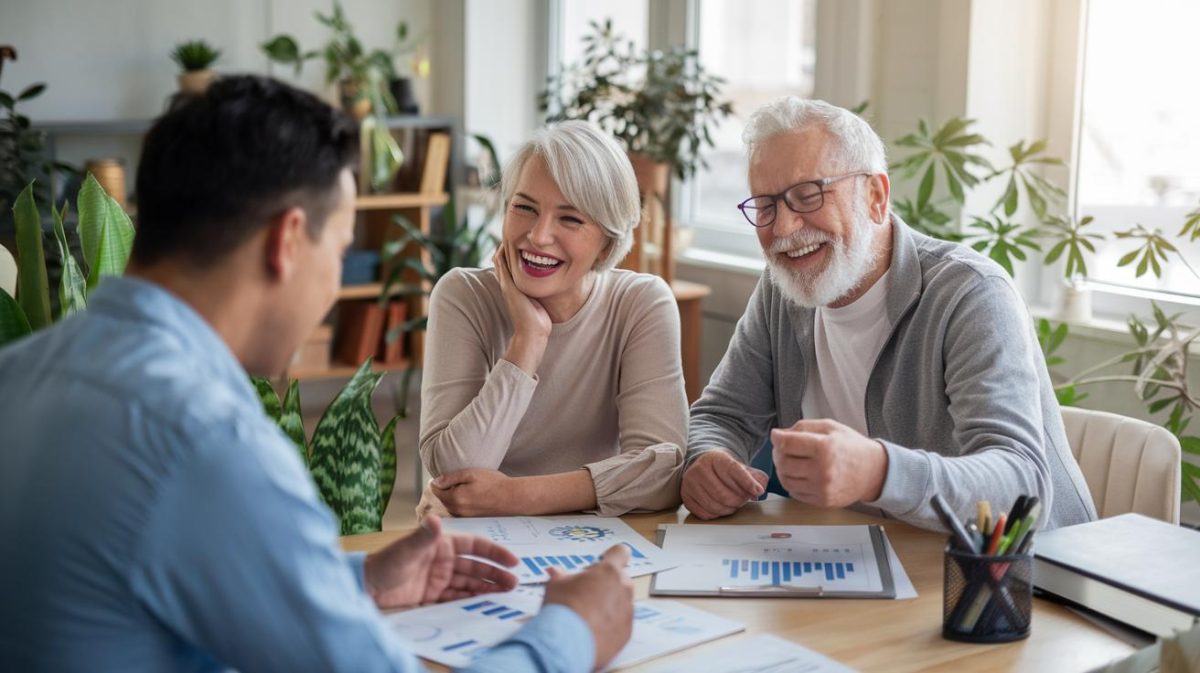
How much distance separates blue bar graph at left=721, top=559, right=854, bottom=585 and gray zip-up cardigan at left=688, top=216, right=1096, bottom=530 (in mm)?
104

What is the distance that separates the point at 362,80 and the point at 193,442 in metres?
4.37

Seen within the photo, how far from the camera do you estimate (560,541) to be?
68.7 inches

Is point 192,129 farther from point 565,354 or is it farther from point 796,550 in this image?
point 565,354

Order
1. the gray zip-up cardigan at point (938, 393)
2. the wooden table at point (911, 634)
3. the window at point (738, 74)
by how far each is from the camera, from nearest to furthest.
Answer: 1. the wooden table at point (911, 634)
2. the gray zip-up cardigan at point (938, 393)
3. the window at point (738, 74)

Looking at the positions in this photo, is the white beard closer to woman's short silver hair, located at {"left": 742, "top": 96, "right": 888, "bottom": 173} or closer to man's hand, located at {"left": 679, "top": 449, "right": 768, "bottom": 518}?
woman's short silver hair, located at {"left": 742, "top": 96, "right": 888, "bottom": 173}

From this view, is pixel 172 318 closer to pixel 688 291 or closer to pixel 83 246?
pixel 83 246

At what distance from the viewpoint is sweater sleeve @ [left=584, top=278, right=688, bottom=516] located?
1.92 metres

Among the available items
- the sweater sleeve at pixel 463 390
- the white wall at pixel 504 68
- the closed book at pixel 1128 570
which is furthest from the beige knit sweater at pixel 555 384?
the white wall at pixel 504 68

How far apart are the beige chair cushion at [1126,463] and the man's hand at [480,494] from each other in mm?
963

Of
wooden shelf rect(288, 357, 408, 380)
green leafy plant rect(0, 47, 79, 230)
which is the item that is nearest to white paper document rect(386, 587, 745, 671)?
green leafy plant rect(0, 47, 79, 230)

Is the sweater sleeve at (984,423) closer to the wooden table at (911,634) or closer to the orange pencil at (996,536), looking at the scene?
the wooden table at (911,634)

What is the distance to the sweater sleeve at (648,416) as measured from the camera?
1920 mm

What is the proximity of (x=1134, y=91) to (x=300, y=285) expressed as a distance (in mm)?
2611

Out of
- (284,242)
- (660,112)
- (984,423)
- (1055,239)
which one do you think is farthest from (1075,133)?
(284,242)
